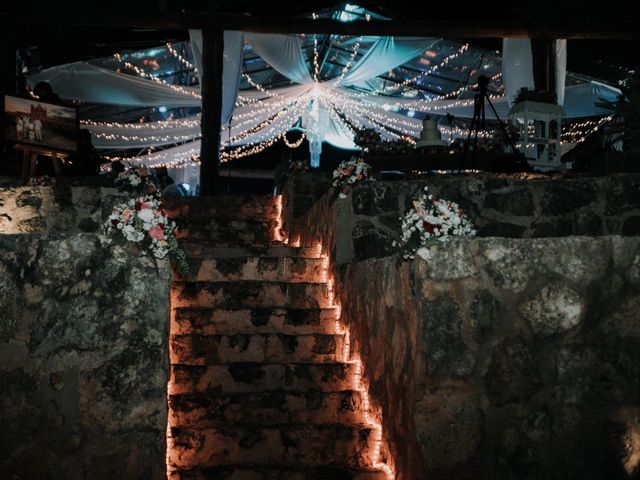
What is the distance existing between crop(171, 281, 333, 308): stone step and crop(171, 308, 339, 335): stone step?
0.70 ft

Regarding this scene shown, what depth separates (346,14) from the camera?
1134 cm

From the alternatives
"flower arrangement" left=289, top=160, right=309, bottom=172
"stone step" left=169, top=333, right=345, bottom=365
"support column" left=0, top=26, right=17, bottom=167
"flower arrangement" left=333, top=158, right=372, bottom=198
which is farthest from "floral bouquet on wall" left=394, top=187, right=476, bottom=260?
"support column" left=0, top=26, right=17, bottom=167

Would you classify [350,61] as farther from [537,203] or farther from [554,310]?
[554,310]

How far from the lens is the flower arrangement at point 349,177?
579cm

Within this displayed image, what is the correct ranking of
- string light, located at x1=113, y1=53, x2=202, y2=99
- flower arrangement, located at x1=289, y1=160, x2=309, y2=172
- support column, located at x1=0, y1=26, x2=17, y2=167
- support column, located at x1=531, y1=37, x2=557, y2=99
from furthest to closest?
1. string light, located at x1=113, y1=53, x2=202, y2=99
2. support column, located at x1=531, y1=37, x2=557, y2=99
3. support column, located at x1=0, y1=26, x2=17, y2=167
4. flower arrangement, located at x1=289, y1=160, x2=309, y2=172

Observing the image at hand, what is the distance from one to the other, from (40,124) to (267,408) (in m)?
4.07

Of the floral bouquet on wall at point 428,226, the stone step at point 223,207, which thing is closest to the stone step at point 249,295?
the floral bouquet on wall at point 428,226

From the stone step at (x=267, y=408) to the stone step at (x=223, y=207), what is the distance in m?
4.09

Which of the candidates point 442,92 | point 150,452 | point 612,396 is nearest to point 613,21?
point 442,92

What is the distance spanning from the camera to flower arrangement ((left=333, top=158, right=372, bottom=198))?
5.79 meters

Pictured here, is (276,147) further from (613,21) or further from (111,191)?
(111,191)

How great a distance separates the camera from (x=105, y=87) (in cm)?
1100

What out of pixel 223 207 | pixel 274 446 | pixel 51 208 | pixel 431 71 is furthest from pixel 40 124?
pixel 431 71

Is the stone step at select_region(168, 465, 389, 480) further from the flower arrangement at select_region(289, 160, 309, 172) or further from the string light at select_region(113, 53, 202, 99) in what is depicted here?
the string light at select_region(113, 53, 202, 99)
